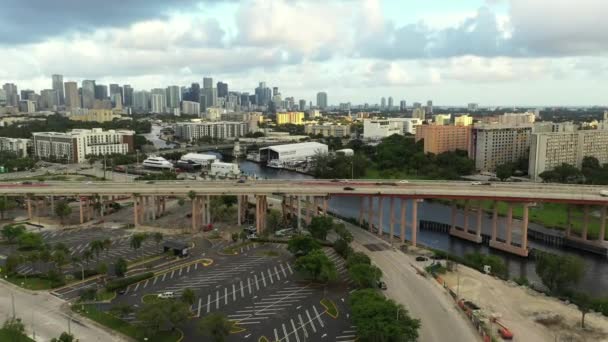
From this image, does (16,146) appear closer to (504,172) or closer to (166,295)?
(166,295)

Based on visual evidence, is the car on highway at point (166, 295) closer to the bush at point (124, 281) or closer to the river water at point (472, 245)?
the bush at point (124, 281)

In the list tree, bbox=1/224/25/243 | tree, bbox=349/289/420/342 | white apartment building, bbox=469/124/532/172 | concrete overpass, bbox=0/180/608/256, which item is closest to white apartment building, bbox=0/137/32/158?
concrete overpass, bbox=0/180/608/256

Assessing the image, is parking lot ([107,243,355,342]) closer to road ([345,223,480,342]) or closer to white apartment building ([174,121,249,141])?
road ([345,223,480,342])

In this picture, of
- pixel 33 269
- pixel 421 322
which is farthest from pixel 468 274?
pixel 33 269

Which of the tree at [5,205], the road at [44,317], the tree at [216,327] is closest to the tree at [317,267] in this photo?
the tree at [216,327]

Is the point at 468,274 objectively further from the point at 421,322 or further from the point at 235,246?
the point at 235,246
